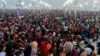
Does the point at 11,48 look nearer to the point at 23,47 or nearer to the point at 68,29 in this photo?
the point at 23,47

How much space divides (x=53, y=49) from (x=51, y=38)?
54.5 inches

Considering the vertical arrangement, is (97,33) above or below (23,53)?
below

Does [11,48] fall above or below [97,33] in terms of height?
above

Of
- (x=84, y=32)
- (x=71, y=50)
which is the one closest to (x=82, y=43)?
(x=71, y=50)

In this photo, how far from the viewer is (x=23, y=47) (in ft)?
45.7

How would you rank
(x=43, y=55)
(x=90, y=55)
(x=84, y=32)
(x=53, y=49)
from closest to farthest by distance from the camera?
(x=90, y=55)
(x=43, y=55)
(x=53, y=49)
(x=84, y=32)

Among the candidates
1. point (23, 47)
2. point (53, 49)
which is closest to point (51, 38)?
point (53, 49)

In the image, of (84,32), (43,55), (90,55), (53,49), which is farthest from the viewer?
(84,32)

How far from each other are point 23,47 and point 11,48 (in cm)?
64

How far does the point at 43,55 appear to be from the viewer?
45.4ft

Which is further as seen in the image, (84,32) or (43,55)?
(84,32)

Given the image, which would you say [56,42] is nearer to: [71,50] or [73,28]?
[71,50]

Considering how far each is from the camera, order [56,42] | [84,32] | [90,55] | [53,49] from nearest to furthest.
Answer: [90,55]
[53,49]
[56,42]
[84,32]

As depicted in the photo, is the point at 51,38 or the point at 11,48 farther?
the point at 51,38
